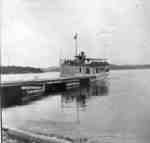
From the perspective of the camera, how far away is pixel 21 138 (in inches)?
62.3

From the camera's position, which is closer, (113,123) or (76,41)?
(76,41)

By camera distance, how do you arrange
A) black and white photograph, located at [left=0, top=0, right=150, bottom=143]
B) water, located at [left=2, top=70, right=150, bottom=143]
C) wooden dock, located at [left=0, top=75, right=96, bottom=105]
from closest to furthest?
black and white photograph, located at [left=0, top=0, right=150, bottom=143], water, located at [left=2, top=70, right=150, bottom=143], wooden dock, located at [left=0, top=75, right=96, bottom=105]

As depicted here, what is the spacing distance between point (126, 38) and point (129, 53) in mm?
110

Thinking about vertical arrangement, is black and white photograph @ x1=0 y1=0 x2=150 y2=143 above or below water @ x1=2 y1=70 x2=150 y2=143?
above

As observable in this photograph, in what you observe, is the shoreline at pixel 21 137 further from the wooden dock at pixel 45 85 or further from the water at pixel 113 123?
the wooden dock at pixel 45 85

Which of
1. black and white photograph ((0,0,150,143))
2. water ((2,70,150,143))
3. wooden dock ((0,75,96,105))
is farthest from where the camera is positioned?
wooden dock ((0,75,96,105))

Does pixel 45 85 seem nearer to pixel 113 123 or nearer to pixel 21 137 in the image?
pixel 113 123

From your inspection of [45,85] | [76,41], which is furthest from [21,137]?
[45,85]

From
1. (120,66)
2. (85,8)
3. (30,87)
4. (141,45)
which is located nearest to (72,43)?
(85,8)

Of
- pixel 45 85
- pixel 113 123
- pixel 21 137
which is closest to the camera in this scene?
pixel 21 137

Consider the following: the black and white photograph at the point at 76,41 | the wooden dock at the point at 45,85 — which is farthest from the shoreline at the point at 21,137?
the wooden dock at the point at 45,85

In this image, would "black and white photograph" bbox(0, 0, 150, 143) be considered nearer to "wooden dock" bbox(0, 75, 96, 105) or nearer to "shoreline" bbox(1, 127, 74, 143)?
"shoreline" bbox(1, 127, 74, 143)

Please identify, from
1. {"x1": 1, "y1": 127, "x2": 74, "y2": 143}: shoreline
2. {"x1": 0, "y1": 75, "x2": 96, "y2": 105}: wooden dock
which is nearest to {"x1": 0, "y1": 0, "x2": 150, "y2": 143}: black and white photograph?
{"x1": 1, "y1": 127, "x2": 74, "y2": 143}: shoreline

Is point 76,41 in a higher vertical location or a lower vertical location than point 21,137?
higher
